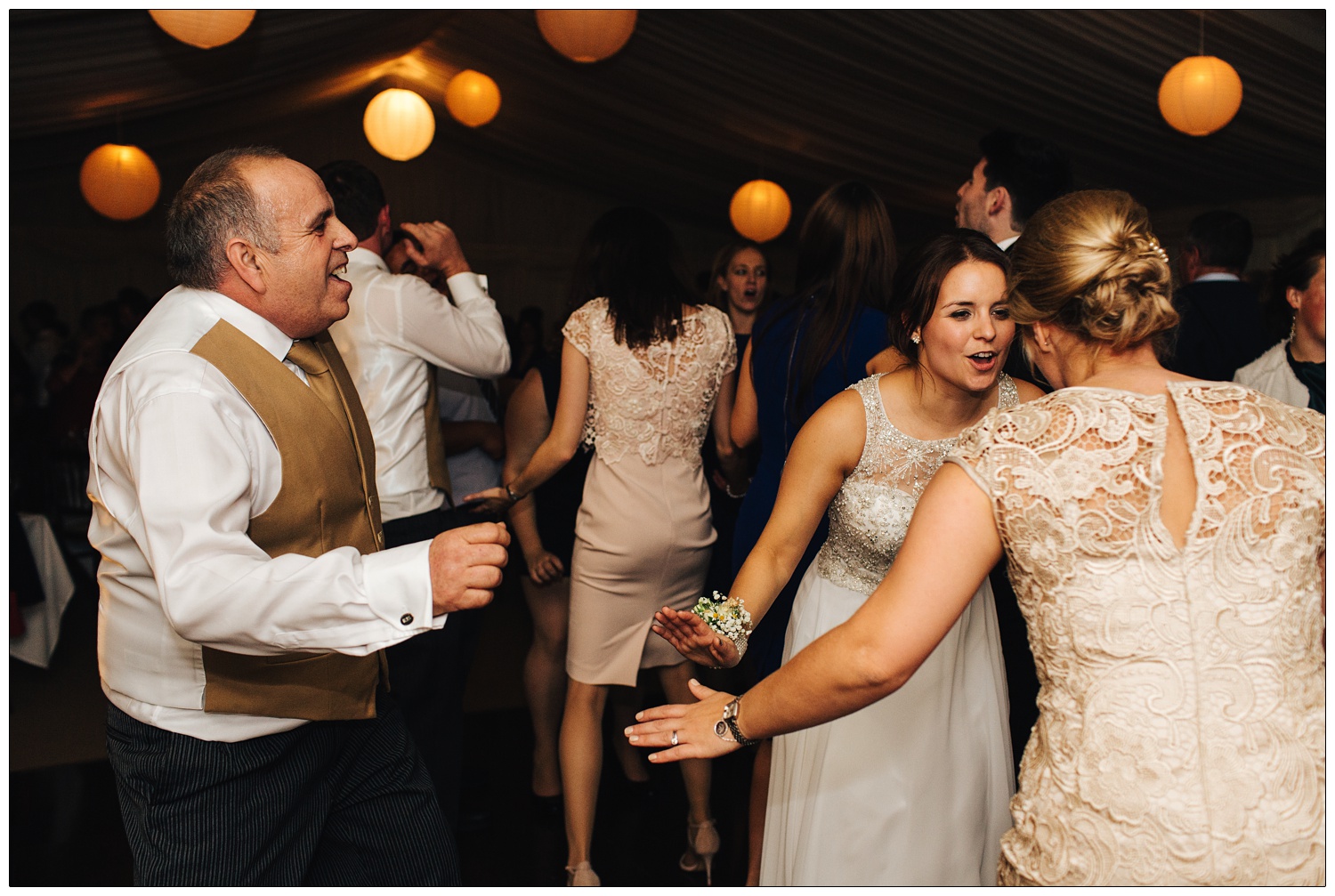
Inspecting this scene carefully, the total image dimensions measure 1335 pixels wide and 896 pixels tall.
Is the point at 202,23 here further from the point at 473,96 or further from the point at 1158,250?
the point at 1158,250

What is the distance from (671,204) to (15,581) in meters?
7.62

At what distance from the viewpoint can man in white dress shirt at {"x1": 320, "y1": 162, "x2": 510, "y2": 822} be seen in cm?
228

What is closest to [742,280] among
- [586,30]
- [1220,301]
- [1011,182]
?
[586,30]

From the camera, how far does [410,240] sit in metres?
2.44

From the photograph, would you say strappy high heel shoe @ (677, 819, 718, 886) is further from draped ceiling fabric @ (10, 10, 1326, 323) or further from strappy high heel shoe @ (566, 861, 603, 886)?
draped ceiling fabric @ (10, 10, 1326, 323)

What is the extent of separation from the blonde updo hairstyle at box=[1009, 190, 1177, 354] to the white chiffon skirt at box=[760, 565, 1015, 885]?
761 millimetres

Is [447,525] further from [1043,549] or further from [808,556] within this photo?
[1043,549]

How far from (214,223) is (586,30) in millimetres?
2786

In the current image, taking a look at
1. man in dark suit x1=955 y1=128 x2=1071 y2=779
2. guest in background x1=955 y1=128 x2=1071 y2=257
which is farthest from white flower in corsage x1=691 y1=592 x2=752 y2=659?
guest in background x1=955 y1=128 x2=1071 y2=257

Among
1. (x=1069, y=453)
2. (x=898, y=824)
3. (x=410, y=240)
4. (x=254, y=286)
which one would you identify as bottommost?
(x=898, y=824)

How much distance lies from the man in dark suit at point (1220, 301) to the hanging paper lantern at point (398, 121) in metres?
3.50

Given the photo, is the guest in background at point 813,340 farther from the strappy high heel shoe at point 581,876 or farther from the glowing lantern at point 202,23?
the glowing lantern at point 202,23

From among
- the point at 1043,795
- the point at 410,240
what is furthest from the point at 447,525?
the point at 1043,795

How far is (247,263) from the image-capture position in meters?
1.38
